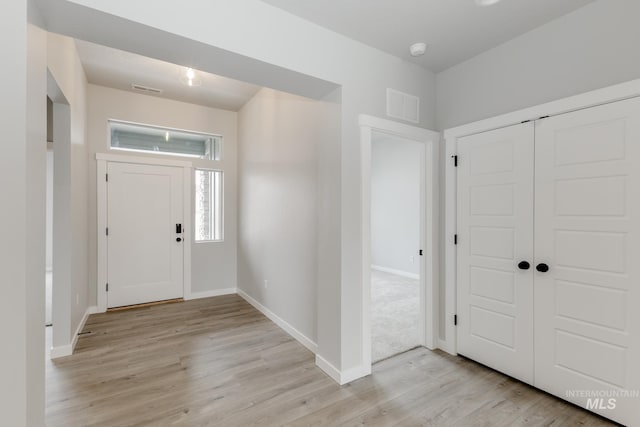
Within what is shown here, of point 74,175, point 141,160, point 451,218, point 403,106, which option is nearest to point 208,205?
point 141,160

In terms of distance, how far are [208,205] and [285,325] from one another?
2.58 m

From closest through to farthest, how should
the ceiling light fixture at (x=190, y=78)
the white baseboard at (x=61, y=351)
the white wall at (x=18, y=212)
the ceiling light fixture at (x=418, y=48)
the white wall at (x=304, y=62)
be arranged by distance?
the white wall at (x=18, y=212) < the white wall at (x=304, y=62) < the ceiling light fixture at (x=418, y=48) < the white baseboard at (x=61, y=351) < the ceiling light fixture at (x=190, y=78)

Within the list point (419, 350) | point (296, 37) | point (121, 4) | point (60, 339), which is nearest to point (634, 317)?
point (419, 350)

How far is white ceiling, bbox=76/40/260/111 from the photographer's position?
325 cm

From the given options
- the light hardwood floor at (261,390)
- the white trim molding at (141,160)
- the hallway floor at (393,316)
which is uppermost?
the white trim molding at (141,160)

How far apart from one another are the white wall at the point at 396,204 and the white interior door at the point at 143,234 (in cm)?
430

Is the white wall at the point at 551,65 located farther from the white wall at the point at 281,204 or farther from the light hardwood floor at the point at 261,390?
the light hardwood floor at the point at 261,390

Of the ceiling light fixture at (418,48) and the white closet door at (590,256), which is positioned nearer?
the white closet door at (590,256)

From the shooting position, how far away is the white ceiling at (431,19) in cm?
205

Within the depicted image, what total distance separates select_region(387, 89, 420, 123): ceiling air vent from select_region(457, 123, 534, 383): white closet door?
523mm

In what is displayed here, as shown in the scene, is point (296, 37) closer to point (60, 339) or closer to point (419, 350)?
point (419, 350)

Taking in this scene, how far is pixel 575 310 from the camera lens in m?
2.10

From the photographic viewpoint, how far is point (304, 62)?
7.29 feet

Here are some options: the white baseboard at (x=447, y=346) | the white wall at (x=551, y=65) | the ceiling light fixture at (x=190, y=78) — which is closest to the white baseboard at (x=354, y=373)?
the white baseboard at (x=447, y=346)
